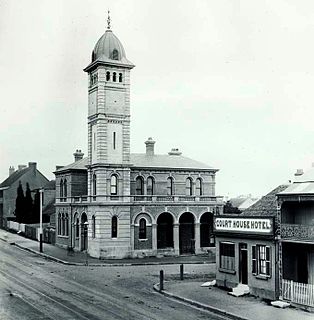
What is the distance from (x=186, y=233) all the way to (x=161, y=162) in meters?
6.93

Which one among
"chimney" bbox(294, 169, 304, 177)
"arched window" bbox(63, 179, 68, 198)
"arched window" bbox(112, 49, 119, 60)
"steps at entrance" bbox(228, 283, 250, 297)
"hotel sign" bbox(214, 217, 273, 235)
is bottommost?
"steps at entrance" bbox(228, 283, 250, 297)

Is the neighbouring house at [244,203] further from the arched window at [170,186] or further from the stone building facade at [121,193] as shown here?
the stone building facade at [121,193]

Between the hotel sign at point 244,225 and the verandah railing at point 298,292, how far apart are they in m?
2.50

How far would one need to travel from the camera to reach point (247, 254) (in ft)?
88.2

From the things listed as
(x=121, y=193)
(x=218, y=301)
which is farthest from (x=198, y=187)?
(x=218, y=301)

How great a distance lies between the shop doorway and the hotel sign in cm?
2081

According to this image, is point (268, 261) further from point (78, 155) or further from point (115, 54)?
point (78, 155)

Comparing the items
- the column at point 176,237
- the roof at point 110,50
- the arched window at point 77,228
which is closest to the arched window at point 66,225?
the arched window at point 77,228

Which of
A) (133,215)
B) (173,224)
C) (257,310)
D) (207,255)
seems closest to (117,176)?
(133,215)

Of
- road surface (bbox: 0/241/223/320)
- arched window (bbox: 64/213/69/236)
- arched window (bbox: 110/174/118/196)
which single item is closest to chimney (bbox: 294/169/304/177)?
road surface (bbox: 0/241/223/320)

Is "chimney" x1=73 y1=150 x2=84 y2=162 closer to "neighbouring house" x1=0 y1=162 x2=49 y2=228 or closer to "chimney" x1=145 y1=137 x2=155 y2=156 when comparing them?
"chimney" x1=145 y1=137 x2=155 y2=156

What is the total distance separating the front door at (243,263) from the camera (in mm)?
27375

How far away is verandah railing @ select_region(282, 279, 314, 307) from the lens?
22219mm

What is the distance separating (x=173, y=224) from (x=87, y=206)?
25.1 ft
